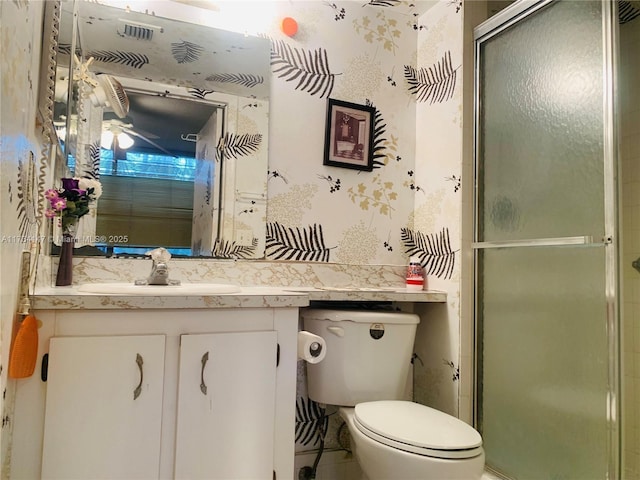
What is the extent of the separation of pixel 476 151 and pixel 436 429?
44.8 inches

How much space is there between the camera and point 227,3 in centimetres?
189

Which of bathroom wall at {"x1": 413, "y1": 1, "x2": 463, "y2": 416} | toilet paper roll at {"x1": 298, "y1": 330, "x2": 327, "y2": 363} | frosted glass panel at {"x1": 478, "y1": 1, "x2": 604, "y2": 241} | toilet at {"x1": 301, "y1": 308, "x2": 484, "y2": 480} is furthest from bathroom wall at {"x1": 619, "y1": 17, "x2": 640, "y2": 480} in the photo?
toilet paper roll at {"x1": 298, "y1": 330, "x2": 327, "y2": 363}

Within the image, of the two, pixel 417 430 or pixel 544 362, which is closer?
pixel 417 430

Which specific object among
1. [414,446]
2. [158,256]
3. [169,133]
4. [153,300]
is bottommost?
[414,446]

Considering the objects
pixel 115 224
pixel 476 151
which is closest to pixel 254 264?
pixel 115 224

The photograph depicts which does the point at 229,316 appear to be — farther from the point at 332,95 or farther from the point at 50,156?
the point at 332,95

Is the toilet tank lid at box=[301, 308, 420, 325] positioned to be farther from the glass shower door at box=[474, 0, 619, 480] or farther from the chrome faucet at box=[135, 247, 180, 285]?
the chrome faucet at box=[135, 247, 180, 285]

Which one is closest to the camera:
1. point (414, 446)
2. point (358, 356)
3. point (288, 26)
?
point (414, 446)

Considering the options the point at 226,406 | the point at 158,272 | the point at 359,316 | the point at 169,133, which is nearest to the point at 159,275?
the point at 158,272

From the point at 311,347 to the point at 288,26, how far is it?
55.1 inches

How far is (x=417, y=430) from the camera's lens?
4.43 ft

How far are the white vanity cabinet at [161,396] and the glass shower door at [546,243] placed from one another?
878 millimetres

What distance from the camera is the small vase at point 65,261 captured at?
1.44 metres

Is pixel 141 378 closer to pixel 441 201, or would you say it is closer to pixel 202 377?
pixel 202 377
